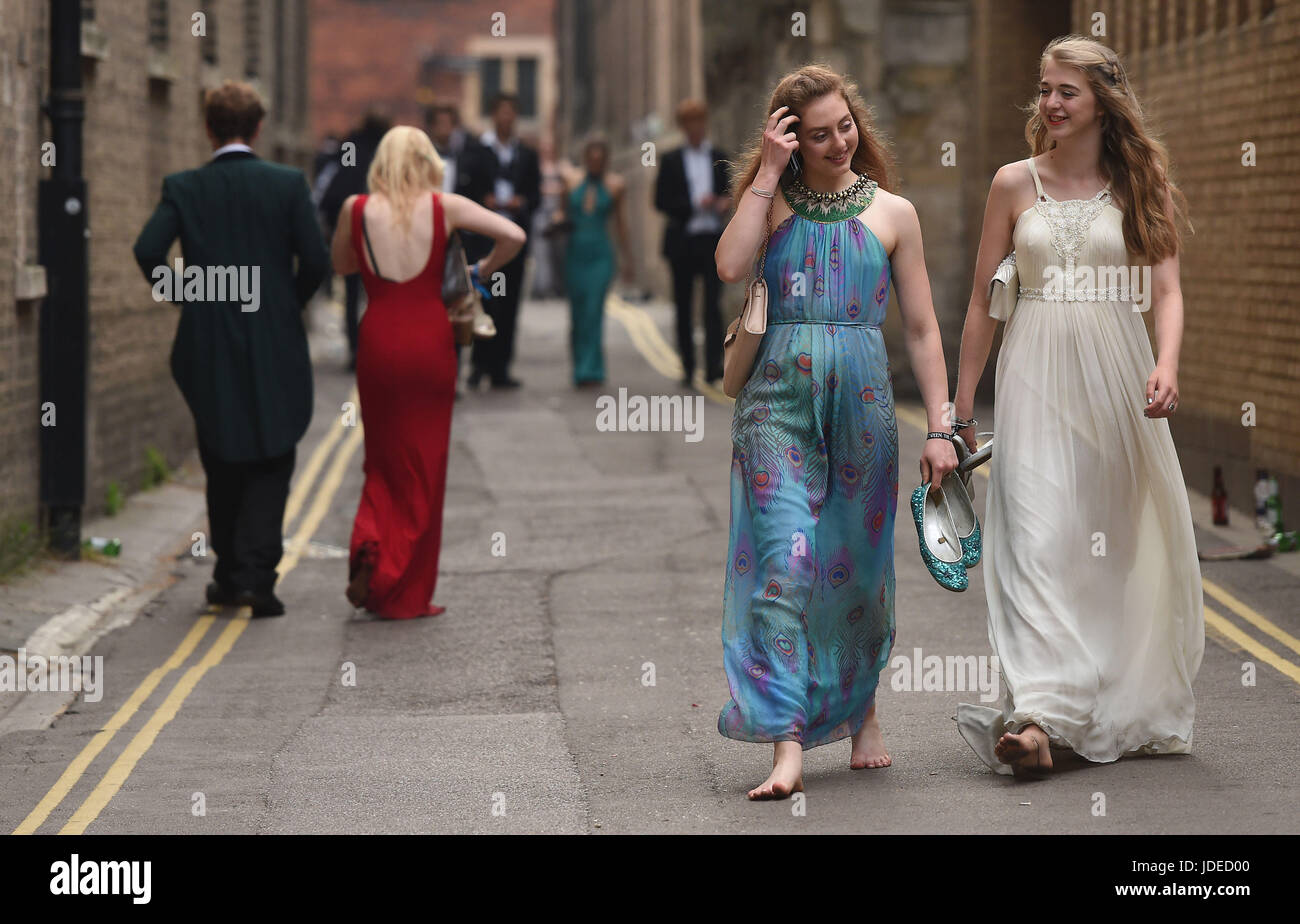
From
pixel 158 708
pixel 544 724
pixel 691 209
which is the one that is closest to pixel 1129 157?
pixel 544 724

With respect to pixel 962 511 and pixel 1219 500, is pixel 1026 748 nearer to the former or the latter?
pixel 962 511

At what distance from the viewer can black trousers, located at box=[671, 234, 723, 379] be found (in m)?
19.5

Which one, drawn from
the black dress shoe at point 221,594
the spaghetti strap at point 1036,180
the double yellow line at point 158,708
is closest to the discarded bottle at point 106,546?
the double yellow line at point 158,708

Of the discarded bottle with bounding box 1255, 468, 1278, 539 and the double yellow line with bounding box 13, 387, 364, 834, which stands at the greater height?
the discarded bottle with bounding box 1255, 468, 1278, 539

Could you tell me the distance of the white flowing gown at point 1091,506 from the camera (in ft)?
21.4

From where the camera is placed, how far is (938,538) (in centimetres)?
642

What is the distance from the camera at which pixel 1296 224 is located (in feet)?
37.2

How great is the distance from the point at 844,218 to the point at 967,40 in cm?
1324

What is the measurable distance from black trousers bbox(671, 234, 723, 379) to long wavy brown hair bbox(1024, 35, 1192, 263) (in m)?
12.7

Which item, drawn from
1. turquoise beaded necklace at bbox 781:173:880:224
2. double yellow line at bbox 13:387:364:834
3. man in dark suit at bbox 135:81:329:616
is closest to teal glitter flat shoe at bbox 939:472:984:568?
turquoise beaded necklace at bbox 781:173:880:224
